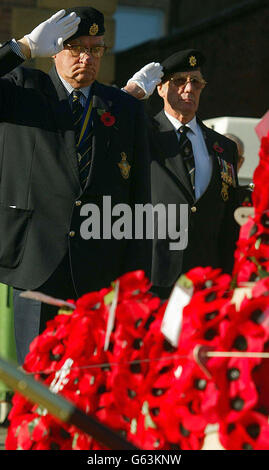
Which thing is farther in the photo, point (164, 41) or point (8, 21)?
point (164, 41)

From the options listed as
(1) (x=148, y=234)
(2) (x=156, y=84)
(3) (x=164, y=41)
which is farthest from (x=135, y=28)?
(1) (x=148, y=234)

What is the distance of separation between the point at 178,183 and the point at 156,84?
0.83m

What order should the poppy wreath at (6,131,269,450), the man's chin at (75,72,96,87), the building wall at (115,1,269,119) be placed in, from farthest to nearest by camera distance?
1. the building wall at (115,1,269,119)
2. the man's chin at (75,72,96,87)
3. the poppy wreath at (6,131,269,450)

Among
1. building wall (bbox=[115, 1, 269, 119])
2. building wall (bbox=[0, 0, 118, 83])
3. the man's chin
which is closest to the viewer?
the man's chin

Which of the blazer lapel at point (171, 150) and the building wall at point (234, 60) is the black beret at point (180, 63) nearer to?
the blazer lapel at point (171, 150)

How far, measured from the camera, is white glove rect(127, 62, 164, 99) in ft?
23.8

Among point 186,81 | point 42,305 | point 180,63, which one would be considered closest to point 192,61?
point 180,63

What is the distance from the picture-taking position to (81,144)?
5488 mm

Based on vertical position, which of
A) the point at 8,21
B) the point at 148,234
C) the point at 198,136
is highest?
the point at 8,21

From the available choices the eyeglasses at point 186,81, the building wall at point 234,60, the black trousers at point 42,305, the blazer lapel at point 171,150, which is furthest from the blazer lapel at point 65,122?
the building wall at point 234,60

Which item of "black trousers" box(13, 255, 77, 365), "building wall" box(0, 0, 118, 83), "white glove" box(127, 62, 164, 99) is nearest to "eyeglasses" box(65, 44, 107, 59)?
"black trousers" box(13, 255, 77, 365)

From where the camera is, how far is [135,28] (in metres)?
19.8

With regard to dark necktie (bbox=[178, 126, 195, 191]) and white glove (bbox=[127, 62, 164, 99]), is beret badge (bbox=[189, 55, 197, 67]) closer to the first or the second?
white glove (bbox=[127, 62, 164, 99])

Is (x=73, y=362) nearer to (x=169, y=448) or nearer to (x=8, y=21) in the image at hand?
(x=169, y=448)
